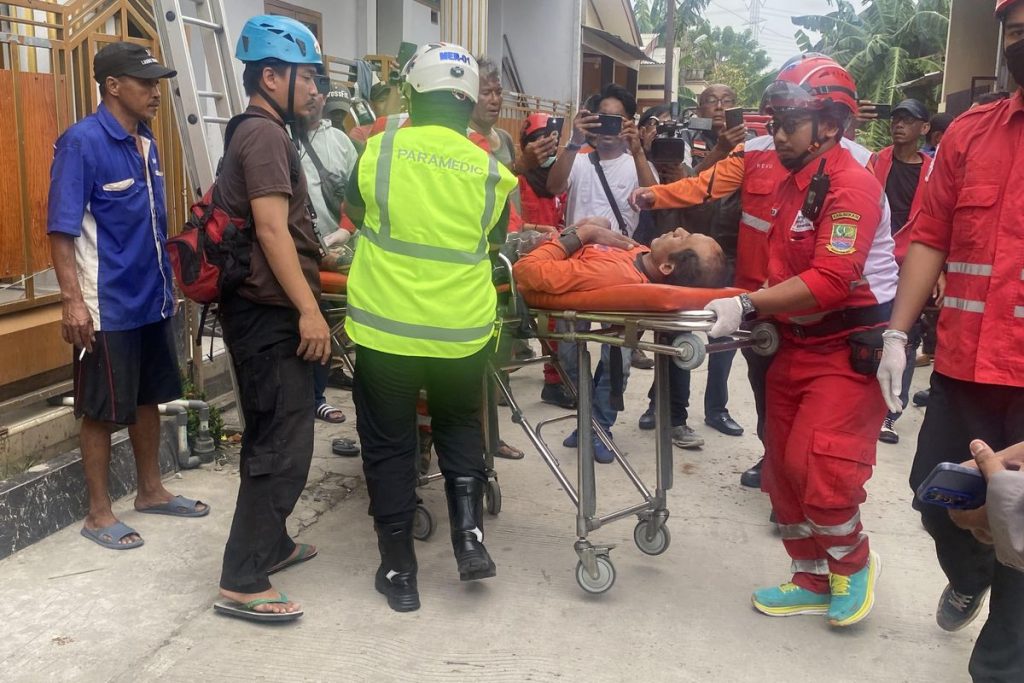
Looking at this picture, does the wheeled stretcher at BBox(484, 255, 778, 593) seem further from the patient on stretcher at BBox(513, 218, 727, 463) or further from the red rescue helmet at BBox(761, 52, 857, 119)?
the red rescue helmet at BBox(761, 52, 857, 119)

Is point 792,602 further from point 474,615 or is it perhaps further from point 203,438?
point 203,438

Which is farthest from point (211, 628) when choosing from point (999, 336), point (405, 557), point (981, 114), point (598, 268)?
point (981, 114)

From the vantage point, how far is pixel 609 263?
337 centimetres

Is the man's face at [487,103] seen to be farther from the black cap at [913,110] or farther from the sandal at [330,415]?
the black cap at [913,110]

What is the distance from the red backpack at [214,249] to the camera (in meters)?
3.06

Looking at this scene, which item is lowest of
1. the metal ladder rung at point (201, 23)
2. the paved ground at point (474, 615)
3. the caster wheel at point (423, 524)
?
the paved ground at point (474, 615)

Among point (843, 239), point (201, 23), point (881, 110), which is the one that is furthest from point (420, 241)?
point (881, 110)

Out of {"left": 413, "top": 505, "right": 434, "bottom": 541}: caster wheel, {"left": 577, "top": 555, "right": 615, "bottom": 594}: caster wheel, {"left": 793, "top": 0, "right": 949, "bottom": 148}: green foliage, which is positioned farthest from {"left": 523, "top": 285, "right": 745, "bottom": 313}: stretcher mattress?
{"left": 793, "top": 0, "right": 949, "bottom": 148}: green foliage

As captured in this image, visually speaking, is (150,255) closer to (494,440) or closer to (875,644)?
(494,440)

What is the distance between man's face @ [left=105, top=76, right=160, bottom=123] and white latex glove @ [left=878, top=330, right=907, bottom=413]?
2.84 metres

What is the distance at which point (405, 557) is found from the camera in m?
3.29

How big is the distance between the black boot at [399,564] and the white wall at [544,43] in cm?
1380

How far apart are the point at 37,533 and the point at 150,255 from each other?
116 cm

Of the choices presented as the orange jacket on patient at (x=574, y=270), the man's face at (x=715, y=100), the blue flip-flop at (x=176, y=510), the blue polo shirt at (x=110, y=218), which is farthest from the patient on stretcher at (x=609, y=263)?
the man's face at (x=715, y=100)
